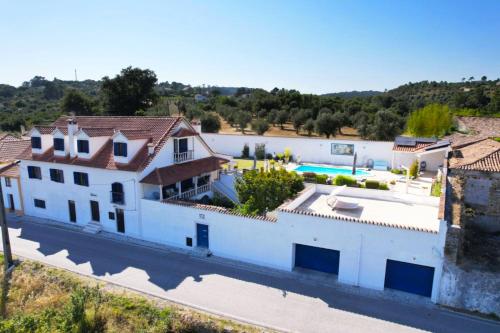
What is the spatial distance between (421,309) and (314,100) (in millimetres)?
78206

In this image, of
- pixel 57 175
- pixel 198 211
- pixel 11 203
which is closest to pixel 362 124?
pixel 198 211

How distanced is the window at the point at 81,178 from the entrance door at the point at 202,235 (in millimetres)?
10093

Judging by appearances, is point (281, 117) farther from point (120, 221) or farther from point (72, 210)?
point (120, 221)

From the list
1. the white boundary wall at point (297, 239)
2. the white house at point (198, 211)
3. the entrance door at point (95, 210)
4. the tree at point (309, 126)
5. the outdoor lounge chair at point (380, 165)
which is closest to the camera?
the white boundary wall at point (297, 239)

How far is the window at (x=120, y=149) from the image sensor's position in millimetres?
23725

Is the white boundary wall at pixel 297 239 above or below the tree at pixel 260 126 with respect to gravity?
below

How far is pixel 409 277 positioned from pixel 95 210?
71.2 feet

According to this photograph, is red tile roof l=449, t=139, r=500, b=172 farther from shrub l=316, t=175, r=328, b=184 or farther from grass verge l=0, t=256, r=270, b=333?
grass verge l=0, t=256, r=270, b=333

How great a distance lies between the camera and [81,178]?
84.6ft

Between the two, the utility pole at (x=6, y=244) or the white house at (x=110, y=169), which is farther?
the white house at (x=110, y=169)

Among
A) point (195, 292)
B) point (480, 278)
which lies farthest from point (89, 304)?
point (480, 278)

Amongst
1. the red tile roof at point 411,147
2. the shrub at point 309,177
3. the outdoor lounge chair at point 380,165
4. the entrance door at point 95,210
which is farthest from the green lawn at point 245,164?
the entrance door at point 95,210

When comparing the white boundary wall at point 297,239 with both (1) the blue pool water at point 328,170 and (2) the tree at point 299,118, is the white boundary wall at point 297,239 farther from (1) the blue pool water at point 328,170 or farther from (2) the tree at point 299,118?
(2) the tree at point 299,118

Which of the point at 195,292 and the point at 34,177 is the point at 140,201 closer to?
the point at 195,292
